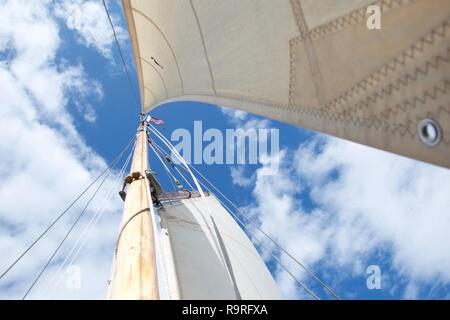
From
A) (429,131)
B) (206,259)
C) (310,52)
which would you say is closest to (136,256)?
(310,52)

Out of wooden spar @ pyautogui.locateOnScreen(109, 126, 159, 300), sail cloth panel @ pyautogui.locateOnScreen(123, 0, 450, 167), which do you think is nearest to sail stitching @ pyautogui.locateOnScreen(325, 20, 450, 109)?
sail cloth panel @ pyautogui.locateOnScreen(123, 0, 450, 167)

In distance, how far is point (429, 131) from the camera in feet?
5.10

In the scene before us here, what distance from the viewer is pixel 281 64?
2.79m

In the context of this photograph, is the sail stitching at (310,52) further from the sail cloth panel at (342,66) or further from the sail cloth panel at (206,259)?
the sail cloth panel at (206,259)

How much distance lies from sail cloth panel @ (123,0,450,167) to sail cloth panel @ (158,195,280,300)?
197cm

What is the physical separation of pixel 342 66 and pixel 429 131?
72 centimetres

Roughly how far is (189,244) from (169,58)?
3.93 meters

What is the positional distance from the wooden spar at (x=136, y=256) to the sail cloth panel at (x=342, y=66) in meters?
1.67

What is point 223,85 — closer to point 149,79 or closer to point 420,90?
point 420,90

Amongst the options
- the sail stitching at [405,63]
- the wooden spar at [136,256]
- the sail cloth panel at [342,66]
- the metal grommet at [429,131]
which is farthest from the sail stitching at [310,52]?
the wooden spar at [136,256]

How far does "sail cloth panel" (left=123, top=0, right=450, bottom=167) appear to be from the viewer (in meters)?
1.55

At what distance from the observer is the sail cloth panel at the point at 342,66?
155 centimetres
